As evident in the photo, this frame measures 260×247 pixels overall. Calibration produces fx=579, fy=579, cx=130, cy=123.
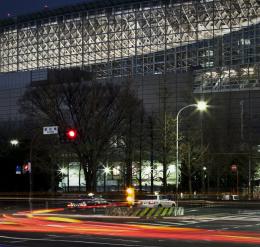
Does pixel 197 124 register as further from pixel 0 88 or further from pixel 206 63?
pixel 0 88

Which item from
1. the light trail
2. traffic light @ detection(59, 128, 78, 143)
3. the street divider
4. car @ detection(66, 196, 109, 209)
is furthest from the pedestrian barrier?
car @ detection(66, 196, 109, 209)

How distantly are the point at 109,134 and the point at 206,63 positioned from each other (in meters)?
56.8

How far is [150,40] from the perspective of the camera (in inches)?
5039

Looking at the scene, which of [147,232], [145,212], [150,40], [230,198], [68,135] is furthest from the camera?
[150,40]

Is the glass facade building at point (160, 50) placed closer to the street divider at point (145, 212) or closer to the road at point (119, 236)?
the street divider at point (145, 212)

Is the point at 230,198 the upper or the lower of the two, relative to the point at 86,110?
lower

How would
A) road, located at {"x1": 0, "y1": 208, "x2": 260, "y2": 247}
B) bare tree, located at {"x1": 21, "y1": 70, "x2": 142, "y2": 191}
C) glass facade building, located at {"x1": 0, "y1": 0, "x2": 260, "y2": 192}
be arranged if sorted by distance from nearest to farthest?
road, located at {"x1": 0, "y1": 208, "x2": 260, "y2": 247} < bare tree, located at {"x1": 21, "y1": 70, "x2": 142, "y2": 191} < glass facade building, located at {"x1": 0, "y1": 0, "x2": 260, "y2": 192}

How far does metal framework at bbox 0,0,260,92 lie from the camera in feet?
380

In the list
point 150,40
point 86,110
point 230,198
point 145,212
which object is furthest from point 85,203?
point 150,40

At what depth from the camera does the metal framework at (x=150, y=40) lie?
11594 cm

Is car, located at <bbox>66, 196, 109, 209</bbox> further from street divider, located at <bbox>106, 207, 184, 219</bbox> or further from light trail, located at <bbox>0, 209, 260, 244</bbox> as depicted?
light trail, located at <bbox>0, 209, 260, 244</bbox>

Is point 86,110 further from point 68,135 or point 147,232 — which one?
point 147,232

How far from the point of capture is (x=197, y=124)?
9056 centimetres

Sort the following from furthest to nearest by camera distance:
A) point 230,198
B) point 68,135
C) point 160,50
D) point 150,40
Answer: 1. point 150,40
2. point 160,50
3. point 230,198
4. point 68,135
